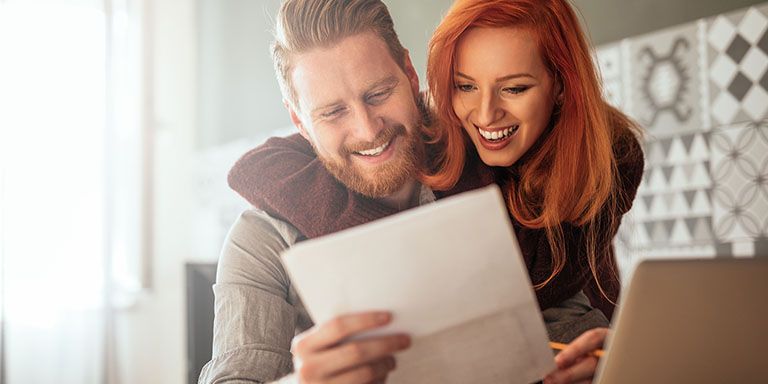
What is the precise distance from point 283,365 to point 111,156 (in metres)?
1.31

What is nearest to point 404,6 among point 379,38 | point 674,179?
point 379,38

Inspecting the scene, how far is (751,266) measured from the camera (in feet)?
3.10

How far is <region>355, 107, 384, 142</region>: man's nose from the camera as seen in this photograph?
6.02ft

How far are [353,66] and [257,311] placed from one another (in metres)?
0.61

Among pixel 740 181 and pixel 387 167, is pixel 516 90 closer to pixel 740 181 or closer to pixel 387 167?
pixel 387 167

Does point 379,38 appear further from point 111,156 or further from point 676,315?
point 111,156

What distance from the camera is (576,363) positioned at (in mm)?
1553

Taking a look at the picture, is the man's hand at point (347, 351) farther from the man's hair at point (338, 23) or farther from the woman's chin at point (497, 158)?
the man's hair at point (338, 23)

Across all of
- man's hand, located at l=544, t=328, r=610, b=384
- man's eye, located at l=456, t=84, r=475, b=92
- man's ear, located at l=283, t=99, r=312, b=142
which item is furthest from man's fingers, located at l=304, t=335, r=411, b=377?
man's ear, located at l=283, t=99, r=312, b=142

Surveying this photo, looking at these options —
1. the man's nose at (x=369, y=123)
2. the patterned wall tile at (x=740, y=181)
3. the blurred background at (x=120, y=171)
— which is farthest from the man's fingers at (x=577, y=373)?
the blurred background at (x=120, y=171)

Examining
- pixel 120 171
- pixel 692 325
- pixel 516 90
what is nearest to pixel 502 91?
pixel 516 90

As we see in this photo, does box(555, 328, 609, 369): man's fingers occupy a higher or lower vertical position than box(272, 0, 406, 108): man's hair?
lower

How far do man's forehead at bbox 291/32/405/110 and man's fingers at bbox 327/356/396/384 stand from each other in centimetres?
79

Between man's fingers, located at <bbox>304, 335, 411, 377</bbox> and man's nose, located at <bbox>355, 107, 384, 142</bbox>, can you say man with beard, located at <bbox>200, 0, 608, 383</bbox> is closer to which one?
man's nose, located at <bbox>355, 107, 384, 142</bbox>
